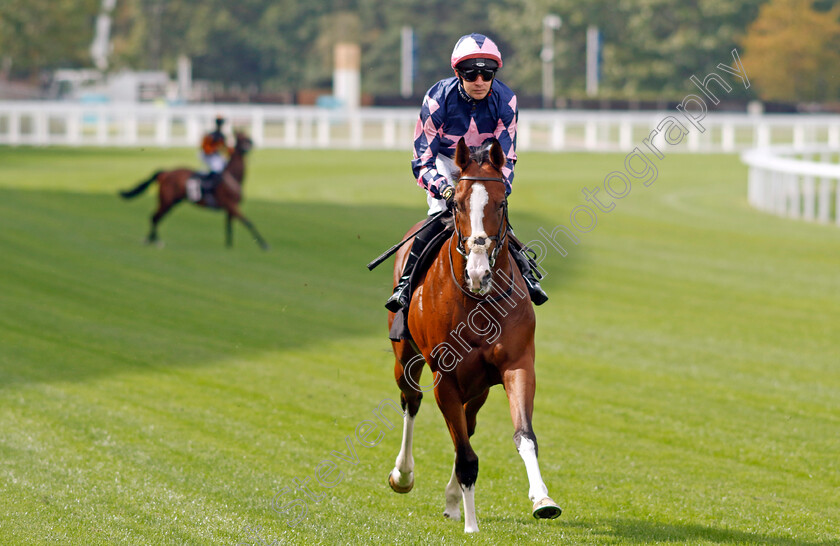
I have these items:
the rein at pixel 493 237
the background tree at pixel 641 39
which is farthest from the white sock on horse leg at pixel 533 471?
the background tree at pixel 641 39

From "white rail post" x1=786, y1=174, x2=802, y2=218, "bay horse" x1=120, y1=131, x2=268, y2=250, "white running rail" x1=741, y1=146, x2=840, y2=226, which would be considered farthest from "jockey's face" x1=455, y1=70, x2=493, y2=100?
"white rail post" x1=786, y1=174, x2=802, y2=218

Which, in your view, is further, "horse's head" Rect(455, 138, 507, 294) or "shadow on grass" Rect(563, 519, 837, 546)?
"shadow on grass" Rect(563, 519, 837, 546)

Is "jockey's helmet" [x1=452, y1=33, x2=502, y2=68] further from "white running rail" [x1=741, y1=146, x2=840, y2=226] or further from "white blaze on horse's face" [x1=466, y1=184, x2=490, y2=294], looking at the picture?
"white running rail" [x1=741, y1=146, x2=840, y2=226]

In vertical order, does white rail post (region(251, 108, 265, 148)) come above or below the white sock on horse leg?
above

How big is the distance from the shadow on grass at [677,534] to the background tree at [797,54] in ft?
137

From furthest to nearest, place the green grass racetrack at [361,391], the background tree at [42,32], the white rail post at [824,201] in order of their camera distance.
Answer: the background tree at [42,32] → the white rail post at [824,201] → the green grass racetrack at [361,391]

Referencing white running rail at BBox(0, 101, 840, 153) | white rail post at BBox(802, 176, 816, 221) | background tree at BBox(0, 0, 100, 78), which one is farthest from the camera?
background tree at BBox(0, 0, 100, 78)

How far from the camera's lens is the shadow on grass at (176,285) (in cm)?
1078

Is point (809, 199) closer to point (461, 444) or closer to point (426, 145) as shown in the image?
point (426, 145)

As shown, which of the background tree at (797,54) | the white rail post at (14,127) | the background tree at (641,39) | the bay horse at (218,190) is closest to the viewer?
the bay horse at (218,190)

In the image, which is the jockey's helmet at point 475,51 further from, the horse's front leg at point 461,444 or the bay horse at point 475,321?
the horse's front leg at point 461,444

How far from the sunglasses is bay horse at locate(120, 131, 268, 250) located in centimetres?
1220

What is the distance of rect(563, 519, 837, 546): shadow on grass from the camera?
5812 mm

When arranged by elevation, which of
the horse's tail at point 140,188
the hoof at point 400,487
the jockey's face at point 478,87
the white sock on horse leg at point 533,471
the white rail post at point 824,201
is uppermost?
the jockey's face at point 478,87
